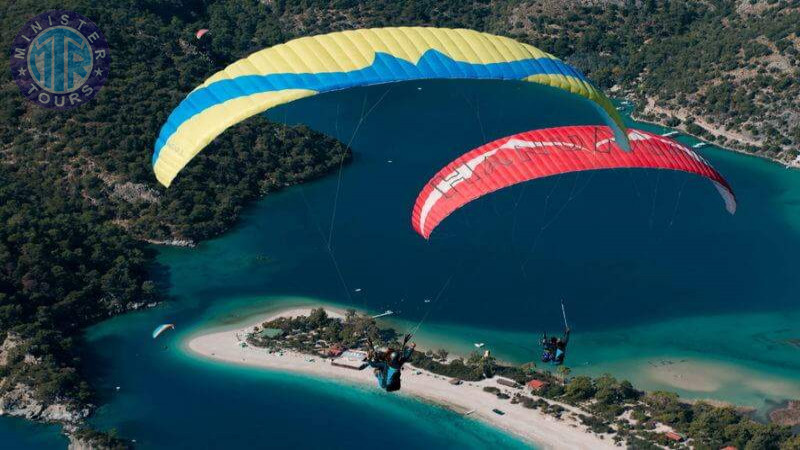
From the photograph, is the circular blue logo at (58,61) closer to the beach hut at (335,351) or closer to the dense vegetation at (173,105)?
the dense vegetation at (173,105)

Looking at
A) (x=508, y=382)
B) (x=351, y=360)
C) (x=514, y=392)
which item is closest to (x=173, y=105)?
(x=351, y=360)

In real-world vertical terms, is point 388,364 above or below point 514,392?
above

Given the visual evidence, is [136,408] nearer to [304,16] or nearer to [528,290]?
[528,290]

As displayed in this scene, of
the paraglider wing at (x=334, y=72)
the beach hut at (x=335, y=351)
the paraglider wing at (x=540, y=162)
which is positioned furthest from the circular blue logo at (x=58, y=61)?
the paraglider wing at (x=334, y=72)

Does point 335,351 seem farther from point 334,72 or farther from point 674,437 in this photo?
point 334,72

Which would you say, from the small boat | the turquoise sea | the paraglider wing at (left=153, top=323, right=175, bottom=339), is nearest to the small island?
the small boat

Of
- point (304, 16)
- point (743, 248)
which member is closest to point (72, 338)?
point (743, 248)

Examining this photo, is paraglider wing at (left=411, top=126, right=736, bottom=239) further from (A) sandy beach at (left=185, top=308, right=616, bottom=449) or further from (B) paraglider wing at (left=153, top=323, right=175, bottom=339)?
(B) paraglider wing at (left=153, top=323, right=175, bottom=339)
